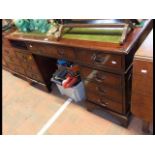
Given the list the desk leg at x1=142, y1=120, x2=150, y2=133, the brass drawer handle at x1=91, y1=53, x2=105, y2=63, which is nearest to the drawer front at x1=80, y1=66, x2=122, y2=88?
the brass drawer handle at x1=91, y1=53, x2=105, y2=63

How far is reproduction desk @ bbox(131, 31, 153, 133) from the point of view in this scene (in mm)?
1037

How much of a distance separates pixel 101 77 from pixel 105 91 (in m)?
0.14

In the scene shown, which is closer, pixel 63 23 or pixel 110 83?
pixel 110 83

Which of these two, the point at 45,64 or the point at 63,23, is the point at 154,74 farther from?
the point at 45,64

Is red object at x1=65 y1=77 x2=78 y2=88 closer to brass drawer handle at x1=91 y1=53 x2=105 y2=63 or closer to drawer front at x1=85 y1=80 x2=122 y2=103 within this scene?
drawer front at x1=85 y1=80 x2=122 y2=103

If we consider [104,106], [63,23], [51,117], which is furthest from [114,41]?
[51,117]

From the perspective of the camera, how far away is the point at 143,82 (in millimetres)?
1120

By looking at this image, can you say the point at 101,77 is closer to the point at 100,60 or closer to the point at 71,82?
the point at 100,60

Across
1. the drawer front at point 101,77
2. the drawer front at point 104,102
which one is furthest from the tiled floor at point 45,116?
the drawer front at point 101,77

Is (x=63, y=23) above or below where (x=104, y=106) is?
above

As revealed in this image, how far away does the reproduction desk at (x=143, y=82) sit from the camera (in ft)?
3.40

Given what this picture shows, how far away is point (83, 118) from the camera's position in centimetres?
174

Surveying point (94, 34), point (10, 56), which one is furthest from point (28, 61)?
point (94, 34)
